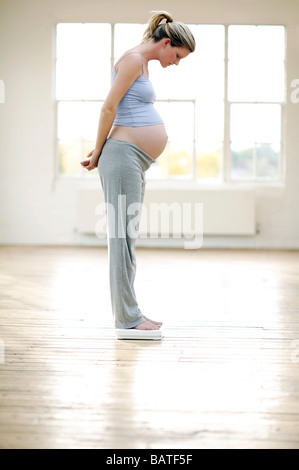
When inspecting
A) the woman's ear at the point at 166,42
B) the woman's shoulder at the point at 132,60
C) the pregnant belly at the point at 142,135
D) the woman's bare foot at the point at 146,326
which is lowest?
the woman's bare foot at the point at 146,326

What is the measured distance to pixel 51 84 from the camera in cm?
862

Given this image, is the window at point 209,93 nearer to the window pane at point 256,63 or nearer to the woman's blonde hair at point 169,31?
the window pane at point 256,63

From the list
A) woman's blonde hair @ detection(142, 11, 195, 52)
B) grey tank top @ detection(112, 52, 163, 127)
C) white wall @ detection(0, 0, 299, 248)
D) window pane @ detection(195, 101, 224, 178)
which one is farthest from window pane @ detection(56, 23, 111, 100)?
grey tank top @ detection(112, 52, 163, 127)

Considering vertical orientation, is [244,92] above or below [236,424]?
above

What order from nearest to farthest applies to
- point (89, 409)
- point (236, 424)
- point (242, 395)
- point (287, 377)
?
point (236, 424)
point (89, 409)
point (242, 395)
point (287, 377)

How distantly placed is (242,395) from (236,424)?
300 millimetres

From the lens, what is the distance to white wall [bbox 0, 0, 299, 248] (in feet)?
27.6

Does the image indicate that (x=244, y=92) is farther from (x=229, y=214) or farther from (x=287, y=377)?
(x=287, y=377)

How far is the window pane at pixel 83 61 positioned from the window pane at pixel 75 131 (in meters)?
0.15

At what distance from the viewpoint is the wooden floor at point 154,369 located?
1.83 m

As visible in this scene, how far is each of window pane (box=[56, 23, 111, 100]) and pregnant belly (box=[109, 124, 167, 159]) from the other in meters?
5.83

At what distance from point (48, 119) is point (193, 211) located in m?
2.33

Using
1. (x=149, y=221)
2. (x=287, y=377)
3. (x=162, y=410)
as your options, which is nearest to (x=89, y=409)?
(x=162, y=410)

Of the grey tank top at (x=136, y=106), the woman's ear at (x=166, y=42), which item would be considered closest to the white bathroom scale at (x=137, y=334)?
the grey tank top at (x=136, y=106)
